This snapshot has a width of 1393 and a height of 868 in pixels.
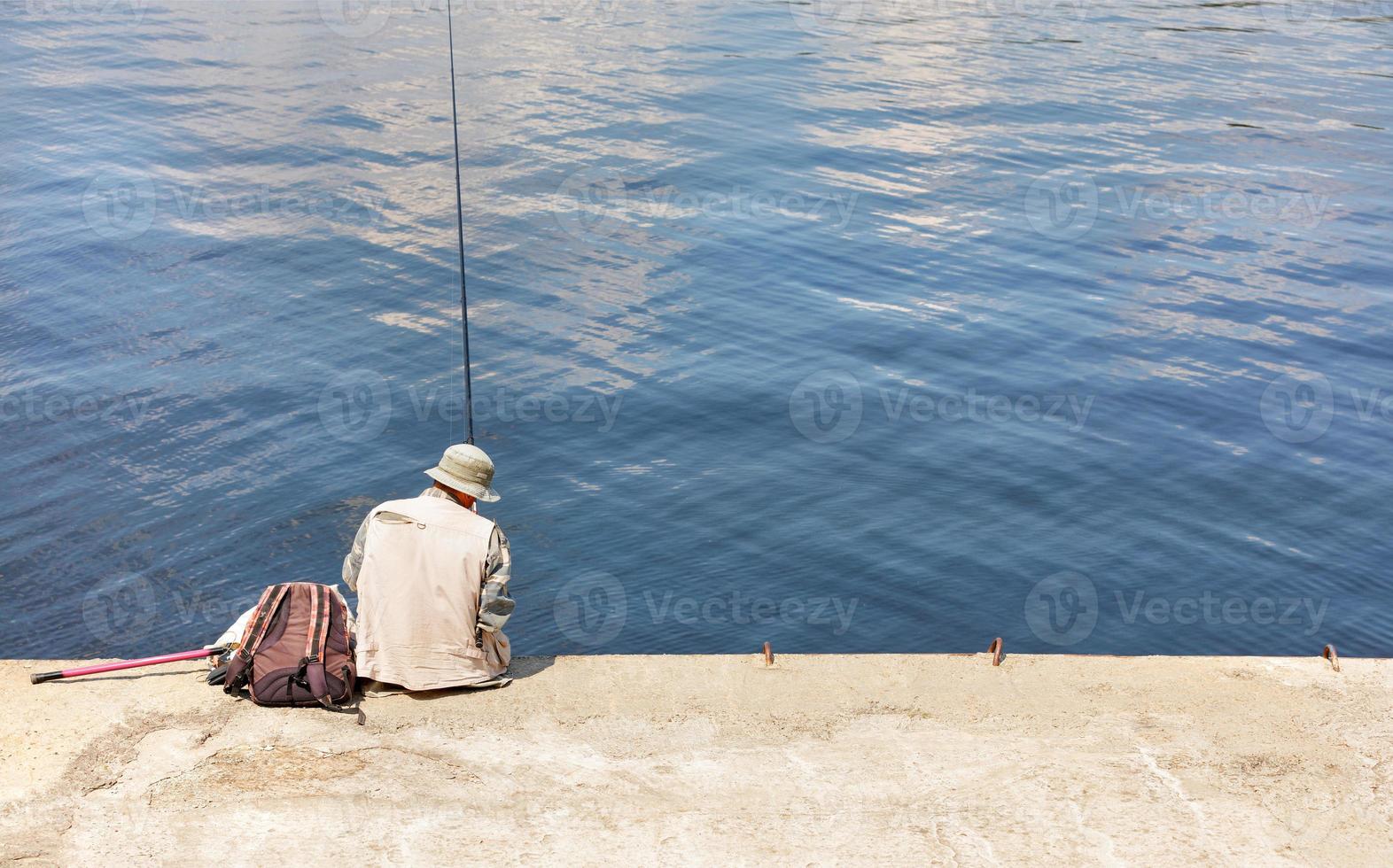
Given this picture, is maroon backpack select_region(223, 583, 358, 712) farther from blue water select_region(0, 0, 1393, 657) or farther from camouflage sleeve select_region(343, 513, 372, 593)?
blue water select_region(0, 0, 1393, 657)

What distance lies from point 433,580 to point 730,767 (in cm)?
144

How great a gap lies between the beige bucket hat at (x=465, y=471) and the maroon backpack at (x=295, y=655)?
0.78 m

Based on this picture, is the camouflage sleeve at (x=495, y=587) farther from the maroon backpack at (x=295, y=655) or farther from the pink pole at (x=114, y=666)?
the pink pole at (x=114, y=666)

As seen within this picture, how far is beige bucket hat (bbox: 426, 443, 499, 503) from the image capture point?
5.60 meters

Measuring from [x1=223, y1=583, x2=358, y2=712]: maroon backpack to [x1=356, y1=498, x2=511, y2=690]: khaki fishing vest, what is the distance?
0.13 meters

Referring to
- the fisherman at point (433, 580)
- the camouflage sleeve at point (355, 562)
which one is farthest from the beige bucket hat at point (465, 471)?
the camouflage sleeve at point (355, 562)

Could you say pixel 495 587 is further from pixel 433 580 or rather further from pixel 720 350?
pixel 720 350

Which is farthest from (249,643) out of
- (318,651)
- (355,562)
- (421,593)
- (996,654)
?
A: (996,654)

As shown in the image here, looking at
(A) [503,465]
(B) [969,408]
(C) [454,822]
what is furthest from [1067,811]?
(B) [969,408]

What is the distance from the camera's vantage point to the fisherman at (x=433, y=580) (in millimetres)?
5508

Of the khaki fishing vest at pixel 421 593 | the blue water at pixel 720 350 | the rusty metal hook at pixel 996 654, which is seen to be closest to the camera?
the khaki fishing vest at pixel 421 593

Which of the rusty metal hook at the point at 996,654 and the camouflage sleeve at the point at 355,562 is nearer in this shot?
the camouflage sleeve at the point at 355,562

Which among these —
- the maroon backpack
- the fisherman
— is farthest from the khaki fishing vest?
the maroon backpack

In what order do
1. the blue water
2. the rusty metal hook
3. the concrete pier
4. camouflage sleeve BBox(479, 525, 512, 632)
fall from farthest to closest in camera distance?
the blue water
the rusty metal hook
camouflage sleeve BBox(479, 525, 512, 632)
the concrete pier
